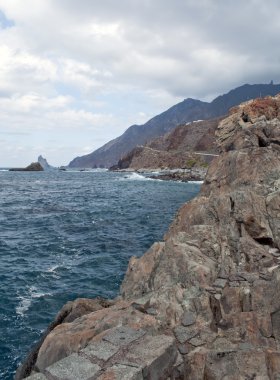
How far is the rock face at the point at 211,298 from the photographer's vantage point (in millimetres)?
8188

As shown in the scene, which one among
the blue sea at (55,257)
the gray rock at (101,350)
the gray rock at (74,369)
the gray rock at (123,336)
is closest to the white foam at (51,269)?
the blue sea at (55,257)

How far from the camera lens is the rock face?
26.9ft

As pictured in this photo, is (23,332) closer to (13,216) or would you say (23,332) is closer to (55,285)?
(55,285)

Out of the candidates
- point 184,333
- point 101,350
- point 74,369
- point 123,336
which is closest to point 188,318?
point 184,333

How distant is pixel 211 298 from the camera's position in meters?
10.2

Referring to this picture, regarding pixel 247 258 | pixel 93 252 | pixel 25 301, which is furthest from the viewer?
pixel 93 252

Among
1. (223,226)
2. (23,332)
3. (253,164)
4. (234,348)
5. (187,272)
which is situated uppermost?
(253,164)

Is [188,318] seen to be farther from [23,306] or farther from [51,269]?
[51,269]

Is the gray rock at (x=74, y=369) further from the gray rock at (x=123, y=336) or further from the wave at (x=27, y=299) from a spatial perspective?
the wave at (x=27, y=299)

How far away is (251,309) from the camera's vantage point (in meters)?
9.60

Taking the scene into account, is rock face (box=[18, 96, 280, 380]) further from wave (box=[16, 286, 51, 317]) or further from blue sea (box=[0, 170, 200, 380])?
wave (box=[16, 286, 51, 317])

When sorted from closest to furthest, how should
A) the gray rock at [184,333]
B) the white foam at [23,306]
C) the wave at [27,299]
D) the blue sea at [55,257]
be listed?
1. the gray rock at [184,333]
2. the blue sea at [55,257]
3. the white foam at [23,306]
4. the wave at [27,299]

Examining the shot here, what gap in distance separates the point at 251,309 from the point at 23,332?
1143cm

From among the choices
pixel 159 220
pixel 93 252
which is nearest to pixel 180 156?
pixel 159 220
